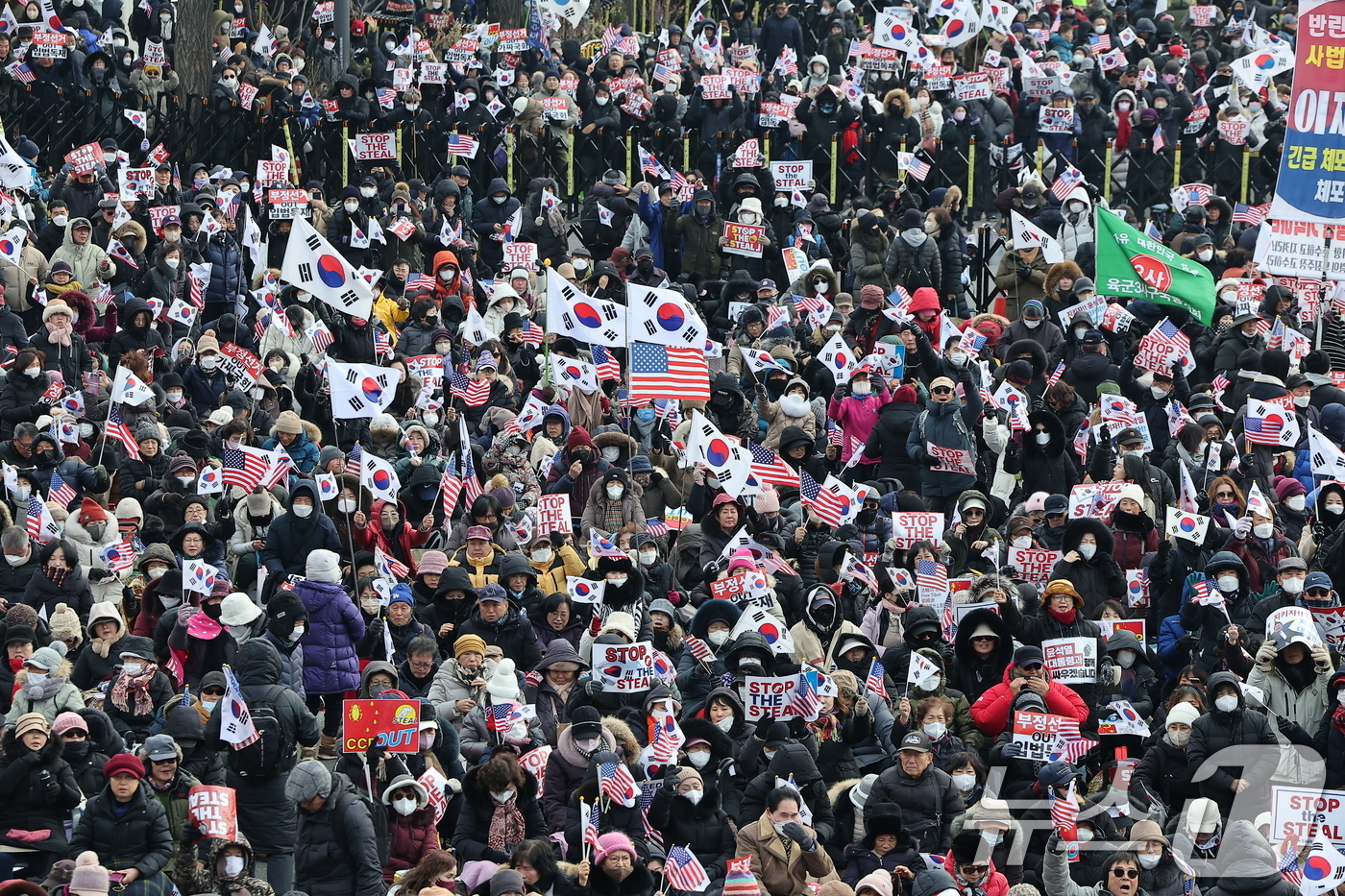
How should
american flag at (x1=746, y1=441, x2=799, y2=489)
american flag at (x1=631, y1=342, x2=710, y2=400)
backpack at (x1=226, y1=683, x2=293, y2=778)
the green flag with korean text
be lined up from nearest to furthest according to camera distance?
backpack at (x1=226, y1=683, x2=293, y2=778)
american flag at (x1=746, y1=441, x2=799, y2=489)
american flag at (x1=631, y1=342, x2=710, y2=400)
the green flag with korean text

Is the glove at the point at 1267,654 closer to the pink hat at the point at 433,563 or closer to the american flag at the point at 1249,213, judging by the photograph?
the pink hat at the point at 433,563

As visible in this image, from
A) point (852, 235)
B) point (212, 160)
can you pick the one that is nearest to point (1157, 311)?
point (852, 235)

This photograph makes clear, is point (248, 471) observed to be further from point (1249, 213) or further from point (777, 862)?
point (1249, 213)

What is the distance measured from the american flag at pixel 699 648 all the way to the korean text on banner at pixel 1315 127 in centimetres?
579

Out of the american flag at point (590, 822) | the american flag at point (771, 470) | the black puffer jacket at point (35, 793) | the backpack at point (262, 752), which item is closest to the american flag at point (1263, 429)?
the american flag at point (771, 470)

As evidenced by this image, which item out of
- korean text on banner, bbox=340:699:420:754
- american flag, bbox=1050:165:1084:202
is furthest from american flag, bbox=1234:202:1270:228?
korean text on banner, bbox=340:699:420:754

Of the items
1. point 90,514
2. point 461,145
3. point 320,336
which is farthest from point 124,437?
point 461,145

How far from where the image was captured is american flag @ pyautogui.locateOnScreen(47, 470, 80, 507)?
18.2 metres

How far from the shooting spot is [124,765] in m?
13.8

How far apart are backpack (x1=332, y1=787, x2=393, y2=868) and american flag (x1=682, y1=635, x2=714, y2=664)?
2.71m

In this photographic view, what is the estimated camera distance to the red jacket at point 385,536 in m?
18.3

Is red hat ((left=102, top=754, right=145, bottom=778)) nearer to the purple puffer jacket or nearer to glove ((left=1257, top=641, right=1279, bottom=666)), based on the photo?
the purple puffer jacket

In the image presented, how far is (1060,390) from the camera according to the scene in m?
20.0

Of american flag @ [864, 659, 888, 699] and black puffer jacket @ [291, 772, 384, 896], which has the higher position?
black puffer jacket @ [291, 772, 384, 896]
